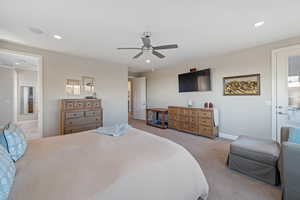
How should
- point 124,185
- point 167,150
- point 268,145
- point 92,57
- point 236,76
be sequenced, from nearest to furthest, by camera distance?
1. point 124,185
2. point 167,150
3. point 268,145
4. point 236,76
5. point 92,57

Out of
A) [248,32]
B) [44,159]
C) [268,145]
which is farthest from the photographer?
[248,32]

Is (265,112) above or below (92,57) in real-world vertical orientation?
below

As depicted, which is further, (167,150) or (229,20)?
(229,20)

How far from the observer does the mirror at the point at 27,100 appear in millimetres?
6207

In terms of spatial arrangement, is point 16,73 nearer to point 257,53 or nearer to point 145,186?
point 145,186

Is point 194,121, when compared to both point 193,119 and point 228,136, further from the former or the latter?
point 228,136

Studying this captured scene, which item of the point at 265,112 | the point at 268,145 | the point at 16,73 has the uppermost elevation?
the point at 16,73

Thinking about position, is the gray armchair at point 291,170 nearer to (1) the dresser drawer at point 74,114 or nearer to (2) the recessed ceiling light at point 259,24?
(2) the recessed ceiling light at point 259,24

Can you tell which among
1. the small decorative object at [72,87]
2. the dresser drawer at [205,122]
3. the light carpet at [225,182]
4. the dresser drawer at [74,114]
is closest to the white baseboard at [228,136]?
the dresser drawer at [205,122]

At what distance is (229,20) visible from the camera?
2320 mm

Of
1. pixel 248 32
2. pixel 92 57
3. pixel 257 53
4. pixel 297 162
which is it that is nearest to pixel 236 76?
pixel 257 53

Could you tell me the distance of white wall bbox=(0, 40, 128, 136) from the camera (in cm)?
374

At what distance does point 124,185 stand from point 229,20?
2892 millimetres

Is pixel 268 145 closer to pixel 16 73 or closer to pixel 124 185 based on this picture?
pixel 124 185
